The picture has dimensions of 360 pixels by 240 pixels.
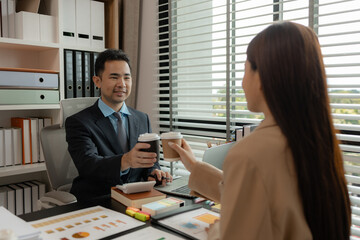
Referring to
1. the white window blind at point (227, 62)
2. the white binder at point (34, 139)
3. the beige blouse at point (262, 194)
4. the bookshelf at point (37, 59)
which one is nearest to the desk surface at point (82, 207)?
the beige blouse at point (262, 194)

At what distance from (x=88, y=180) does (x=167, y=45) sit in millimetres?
A: 1554

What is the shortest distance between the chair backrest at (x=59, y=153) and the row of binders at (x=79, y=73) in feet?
2.18

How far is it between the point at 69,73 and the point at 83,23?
1.53 ft

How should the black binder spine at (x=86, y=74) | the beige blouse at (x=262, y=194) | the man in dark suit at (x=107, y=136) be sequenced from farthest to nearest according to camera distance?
the black binder spine at (x=86, y=74)
the man in dark suit at (x=107, y=136)
the beige blouse at (x=262, y=194)

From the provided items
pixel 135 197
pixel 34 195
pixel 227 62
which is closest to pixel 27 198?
pixel 34 195

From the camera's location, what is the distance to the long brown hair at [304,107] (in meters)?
0.73

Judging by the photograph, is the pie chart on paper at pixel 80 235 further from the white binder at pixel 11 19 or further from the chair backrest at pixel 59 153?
the white binder at pixel 11 19

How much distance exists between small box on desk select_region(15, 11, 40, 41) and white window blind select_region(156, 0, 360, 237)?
1.02 metres

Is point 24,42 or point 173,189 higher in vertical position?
point 24,42

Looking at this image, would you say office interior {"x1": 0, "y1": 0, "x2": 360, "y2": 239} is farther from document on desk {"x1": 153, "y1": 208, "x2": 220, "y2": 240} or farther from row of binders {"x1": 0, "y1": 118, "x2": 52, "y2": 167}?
document on desk {"x1": 153, "y1": 208, "x2": 220, "y2": 240}

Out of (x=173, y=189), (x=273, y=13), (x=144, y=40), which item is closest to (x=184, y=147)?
(x=173, y=189)

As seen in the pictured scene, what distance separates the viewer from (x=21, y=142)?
266 cm

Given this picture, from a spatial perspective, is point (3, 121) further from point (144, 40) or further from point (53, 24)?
point (144, 40)

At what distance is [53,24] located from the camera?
274 cm
